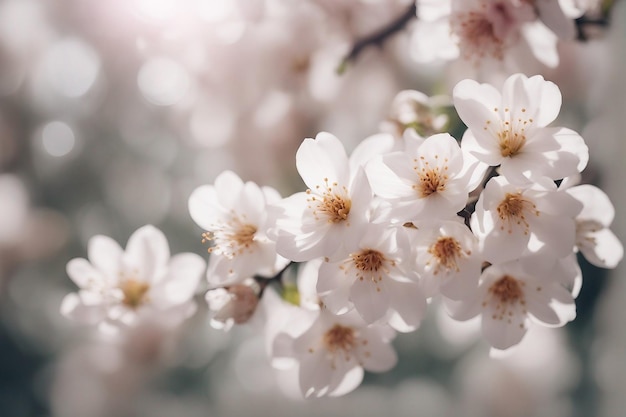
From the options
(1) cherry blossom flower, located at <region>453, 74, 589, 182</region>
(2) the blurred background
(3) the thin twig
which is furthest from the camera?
(2) the blurred background

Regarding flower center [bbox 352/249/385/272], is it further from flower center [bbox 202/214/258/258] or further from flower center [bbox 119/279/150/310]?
flower center [bbox 119/279/150/310]

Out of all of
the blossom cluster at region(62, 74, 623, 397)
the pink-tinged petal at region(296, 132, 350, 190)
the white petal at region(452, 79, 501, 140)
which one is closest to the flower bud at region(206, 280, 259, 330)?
the blossom cluster at region(62, 74, 623, 397)

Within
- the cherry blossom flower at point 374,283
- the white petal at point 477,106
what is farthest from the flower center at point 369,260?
the white petal at point 477,106

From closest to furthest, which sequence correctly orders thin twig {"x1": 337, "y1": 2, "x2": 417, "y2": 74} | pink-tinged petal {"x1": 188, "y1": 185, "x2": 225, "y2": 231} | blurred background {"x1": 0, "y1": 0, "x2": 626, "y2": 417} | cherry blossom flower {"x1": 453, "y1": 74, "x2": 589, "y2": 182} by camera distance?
cherry blossom flower {"x1": 453, "y1": 74, "x2": 589, "y2": 182} → pink-tinged petal {"x1": 188, "y1": 185, "x2": 225, "y2": 231} → thin twig {"x1": 337, "y1": 2, "x2": 417, "y2": 74} → blurred background {"x1": 0, "y1": 0, "x2": 626, "y2": 417}

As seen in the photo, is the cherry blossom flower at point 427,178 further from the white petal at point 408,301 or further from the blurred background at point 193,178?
the blurred background at point 193,178

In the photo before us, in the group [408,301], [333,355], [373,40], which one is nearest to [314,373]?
[333,355]

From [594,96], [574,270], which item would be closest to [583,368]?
[594,96]

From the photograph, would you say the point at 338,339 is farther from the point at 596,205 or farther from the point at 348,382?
the point at 596,205

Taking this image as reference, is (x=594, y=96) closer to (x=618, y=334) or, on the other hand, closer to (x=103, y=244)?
(x=618, y=334)
